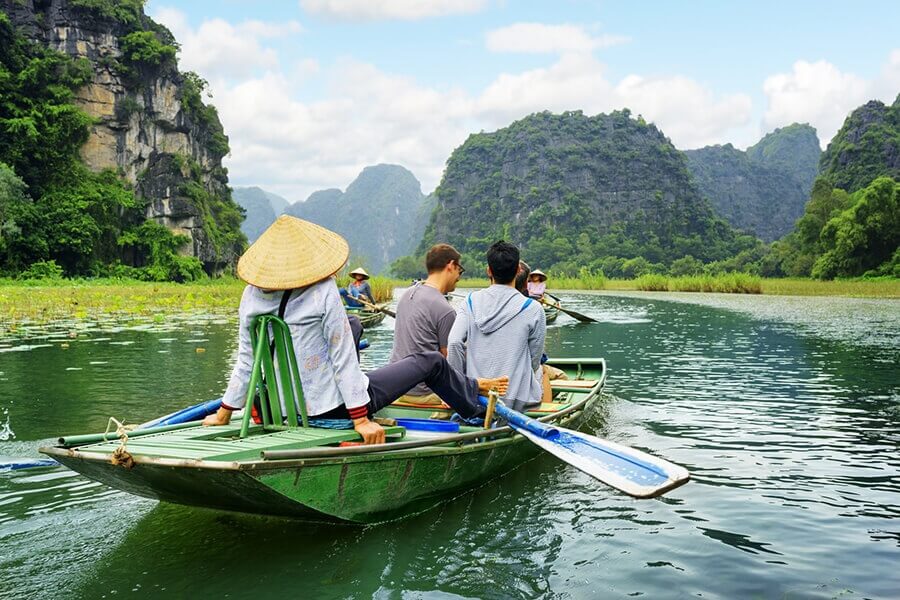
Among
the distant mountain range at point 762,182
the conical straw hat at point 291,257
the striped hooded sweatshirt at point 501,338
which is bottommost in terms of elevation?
the striped hooded sweatshirt at point 501,338

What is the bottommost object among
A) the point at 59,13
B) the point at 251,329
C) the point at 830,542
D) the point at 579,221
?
the point at 830,542

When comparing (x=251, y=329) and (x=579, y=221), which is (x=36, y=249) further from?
(x=579, y=221)

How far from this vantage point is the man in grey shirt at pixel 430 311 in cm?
461

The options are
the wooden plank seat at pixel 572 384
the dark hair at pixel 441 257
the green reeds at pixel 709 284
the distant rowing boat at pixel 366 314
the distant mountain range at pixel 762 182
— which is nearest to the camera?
the dark hair at pixel 441 257

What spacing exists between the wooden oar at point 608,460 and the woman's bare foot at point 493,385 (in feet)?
0.22

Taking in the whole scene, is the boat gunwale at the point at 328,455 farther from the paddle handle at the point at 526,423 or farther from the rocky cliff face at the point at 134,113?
the rocky cliff face at the point at 134,113

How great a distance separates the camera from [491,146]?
112 meters

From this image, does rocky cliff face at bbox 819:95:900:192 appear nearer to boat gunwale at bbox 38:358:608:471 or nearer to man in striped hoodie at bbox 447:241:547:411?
man in striped hoodie at bbox 447:241:547:411

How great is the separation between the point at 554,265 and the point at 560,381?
7665 centimetres

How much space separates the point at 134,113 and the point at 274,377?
39.9m

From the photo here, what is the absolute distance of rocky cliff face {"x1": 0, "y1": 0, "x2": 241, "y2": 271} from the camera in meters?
36.9

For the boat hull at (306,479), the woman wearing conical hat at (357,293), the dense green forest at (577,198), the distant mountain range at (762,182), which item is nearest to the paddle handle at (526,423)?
the boat hull at (306,479)

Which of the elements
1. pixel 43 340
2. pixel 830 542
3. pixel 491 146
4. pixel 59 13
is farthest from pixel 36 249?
pixel 491 146

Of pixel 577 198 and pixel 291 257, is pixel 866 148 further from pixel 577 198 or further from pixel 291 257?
pixel 291 257
